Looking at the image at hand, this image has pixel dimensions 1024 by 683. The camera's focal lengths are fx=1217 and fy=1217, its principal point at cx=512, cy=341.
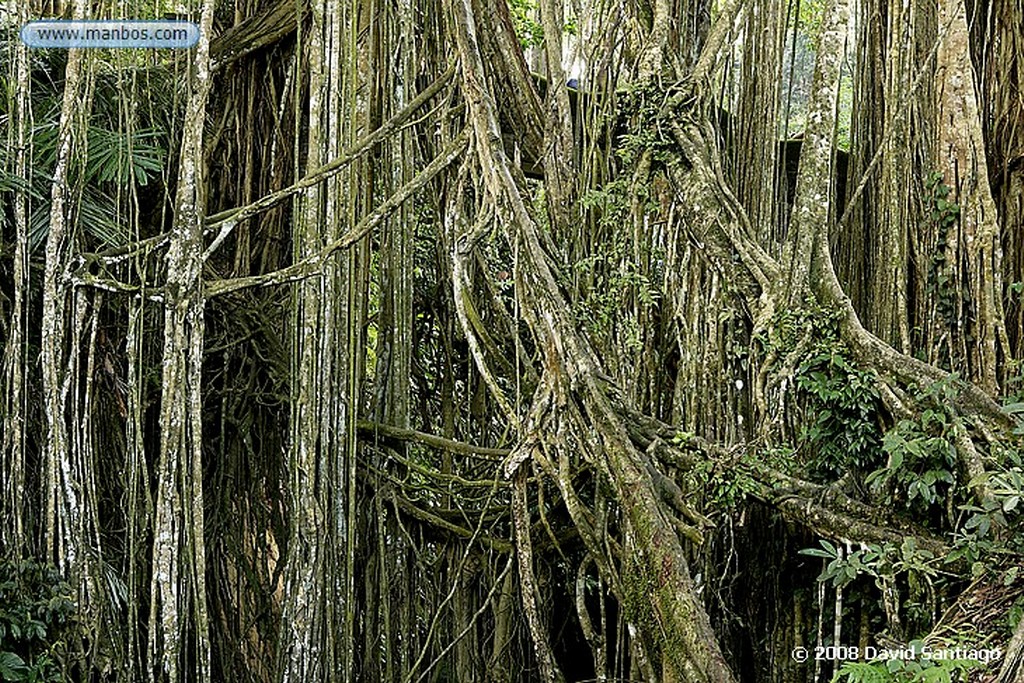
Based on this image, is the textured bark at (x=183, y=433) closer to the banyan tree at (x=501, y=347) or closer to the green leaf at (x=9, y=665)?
the banyan tree at (x=501, y=347)

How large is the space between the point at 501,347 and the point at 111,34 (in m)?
1.86

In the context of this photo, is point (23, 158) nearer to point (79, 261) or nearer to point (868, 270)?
point (79, 261)

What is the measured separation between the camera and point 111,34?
14.7 ft

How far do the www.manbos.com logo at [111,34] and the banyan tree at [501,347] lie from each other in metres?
0.07

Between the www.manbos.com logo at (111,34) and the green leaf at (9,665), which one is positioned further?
the www.manbos.com logo at (111,34)

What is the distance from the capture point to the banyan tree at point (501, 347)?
368cm

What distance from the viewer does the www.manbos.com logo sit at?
4344 millimetres

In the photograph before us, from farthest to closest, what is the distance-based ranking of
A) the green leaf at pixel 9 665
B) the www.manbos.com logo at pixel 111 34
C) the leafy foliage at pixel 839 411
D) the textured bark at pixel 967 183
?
the textured bark at pixel 967 183
the www.manbos.com logo at pixel 111 34
the green leaf at pixel 9 665
the leafy foliage at pixel 839 411

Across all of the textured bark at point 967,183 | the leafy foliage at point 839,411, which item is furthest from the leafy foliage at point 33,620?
the textured bark at point 967,183

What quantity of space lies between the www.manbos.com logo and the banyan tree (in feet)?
0.24

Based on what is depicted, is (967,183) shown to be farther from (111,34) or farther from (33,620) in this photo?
(33,620)

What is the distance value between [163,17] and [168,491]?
7.01 feet

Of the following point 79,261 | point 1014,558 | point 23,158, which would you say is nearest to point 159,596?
point 79,261

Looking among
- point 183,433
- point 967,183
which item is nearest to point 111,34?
point 183,433
